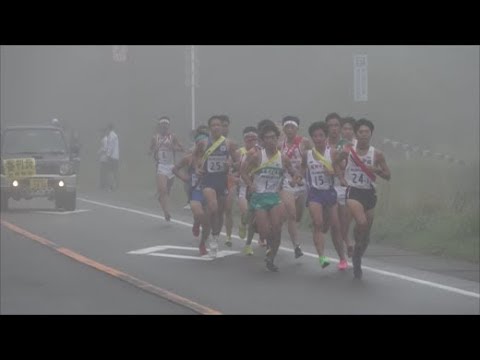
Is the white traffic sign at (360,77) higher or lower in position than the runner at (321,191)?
higher

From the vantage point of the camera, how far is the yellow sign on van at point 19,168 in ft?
75.3

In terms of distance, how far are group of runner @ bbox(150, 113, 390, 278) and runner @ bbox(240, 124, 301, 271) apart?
13 millimetres

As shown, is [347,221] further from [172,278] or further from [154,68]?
[154,68]

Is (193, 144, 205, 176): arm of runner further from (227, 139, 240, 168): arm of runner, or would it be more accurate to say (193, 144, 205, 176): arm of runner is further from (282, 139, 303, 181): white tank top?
(282, 139, 303, 181): white tank top

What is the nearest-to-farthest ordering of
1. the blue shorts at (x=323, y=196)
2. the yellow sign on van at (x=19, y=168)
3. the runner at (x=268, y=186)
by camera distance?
the runner at (x=268, y=186) < the blue shorts at (x=323, y=196) < the yellow sign on van at (x=19, y=168)

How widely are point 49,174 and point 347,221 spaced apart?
33.2ft

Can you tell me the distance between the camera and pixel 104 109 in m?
57.7

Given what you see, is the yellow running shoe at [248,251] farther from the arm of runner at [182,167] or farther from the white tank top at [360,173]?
the white tank top at [360,173]

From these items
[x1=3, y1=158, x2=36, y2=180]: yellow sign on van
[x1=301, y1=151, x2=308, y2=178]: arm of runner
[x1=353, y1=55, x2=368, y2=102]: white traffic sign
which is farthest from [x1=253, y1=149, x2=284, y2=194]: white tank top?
[x1=3, y1=158, x2=36, y2=180]: yellow sign on van

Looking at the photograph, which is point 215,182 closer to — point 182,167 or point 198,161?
point 198,161

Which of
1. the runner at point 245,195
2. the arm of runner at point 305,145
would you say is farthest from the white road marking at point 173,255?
the arm of runner at point 305,145

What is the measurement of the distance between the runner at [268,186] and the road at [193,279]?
1.70 ft
